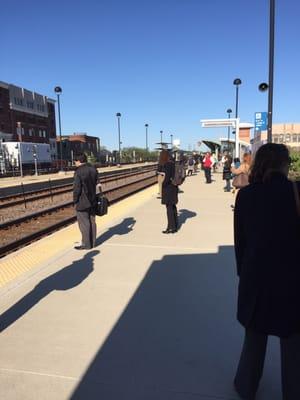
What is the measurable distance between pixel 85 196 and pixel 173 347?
12.8 feet

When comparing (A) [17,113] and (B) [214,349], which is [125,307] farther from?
(A) [17,113]

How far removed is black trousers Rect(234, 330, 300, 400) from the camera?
2.38 m

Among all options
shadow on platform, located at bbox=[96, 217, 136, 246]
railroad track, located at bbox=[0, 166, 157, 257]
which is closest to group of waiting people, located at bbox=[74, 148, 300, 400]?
shadow on platform, located at bbox=[96, 217, 136, 246]

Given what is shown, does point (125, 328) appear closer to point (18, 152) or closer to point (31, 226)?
point (31, 226)

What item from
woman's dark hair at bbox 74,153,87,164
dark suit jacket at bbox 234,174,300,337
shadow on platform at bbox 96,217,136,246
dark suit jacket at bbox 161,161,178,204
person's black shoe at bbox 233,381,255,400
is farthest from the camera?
dark suit jacket at bbox 161,161,178,204

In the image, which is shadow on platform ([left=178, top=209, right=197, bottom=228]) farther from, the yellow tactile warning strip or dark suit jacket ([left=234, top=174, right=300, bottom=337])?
dark suit jacket ([left=234, top=174, right=300, bottom=337])

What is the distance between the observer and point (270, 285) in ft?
7.55

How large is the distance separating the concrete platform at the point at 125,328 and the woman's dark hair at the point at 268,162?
152cm

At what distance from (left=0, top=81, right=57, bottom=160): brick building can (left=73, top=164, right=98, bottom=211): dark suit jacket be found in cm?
5387

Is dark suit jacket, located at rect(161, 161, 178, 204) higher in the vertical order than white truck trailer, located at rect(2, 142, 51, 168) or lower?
lower

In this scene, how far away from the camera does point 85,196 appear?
6.76 metres

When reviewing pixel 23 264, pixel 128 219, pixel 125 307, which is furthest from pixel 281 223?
pixel 128 219

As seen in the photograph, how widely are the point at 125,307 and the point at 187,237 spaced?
11.9 feet

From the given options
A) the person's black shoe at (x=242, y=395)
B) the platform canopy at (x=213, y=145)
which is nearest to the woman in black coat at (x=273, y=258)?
the person's black shoe at (x=242, y=395)
